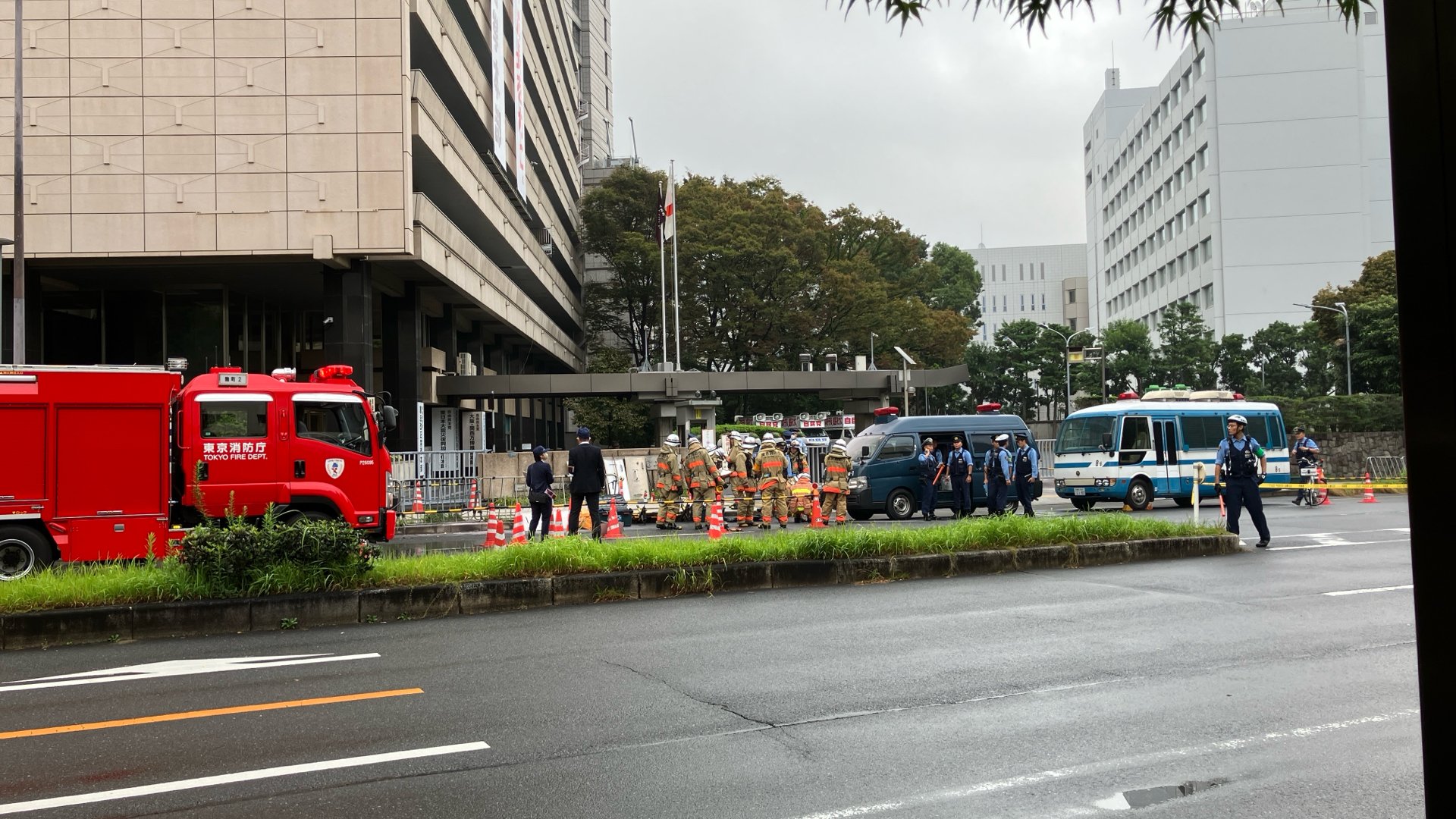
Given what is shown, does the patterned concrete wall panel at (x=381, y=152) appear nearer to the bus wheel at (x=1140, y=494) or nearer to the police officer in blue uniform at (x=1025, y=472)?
the police officer in blue uniform at (x=1025, y=472)

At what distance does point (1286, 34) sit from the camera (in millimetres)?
65125

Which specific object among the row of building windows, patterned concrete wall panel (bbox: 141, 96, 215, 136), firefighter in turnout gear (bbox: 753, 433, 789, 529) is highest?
the row of building windows

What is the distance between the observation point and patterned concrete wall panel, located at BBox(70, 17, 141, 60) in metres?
25.8

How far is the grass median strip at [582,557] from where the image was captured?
980 centimetres

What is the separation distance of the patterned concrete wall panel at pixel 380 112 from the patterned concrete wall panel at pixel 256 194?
2.47 metres

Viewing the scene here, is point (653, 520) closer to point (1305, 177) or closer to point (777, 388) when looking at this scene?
point (777, 388)

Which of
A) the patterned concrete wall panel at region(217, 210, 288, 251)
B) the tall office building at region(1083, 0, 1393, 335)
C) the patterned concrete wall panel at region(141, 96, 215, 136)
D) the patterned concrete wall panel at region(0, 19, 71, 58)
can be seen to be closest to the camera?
the patterned concrete wall panel at region(0, 19, 71, 58)

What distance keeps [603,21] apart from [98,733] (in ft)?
309

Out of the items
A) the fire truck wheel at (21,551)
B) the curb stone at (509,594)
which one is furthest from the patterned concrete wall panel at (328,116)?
the curb stone at (509,594)

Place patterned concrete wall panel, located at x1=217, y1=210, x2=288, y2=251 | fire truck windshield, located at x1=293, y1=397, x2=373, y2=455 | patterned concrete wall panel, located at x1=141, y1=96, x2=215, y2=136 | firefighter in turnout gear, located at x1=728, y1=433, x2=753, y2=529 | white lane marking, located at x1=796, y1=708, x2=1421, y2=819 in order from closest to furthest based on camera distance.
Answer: white lane marking, located at x1=796, y1=708, x2=1421, y2=819
fire truck windshield, located at x1=293, y1=397, x2=373, y2=455
firefighter in turnout gear, located at x1=728, y1=433, x2=753, y2=529
patterned concrete wall panel, located at x1=141, y1=96, x2=215, y2=136
patterned concrete wall panel, located at x1=217, y1=210, x2=288, y2=251

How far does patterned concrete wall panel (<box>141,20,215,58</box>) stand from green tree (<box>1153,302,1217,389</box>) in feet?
151

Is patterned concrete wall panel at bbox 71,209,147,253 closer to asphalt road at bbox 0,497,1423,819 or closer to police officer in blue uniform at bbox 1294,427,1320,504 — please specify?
asphalt road at bbox 0,497,1423,819

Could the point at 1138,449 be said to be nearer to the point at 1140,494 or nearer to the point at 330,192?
the point at 1140,494

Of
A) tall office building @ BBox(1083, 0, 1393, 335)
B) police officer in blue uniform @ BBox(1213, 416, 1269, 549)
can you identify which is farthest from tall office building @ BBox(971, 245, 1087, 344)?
police officer in blue uniform @ BBox(1213, 416, 1269, 549)
